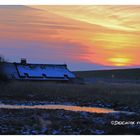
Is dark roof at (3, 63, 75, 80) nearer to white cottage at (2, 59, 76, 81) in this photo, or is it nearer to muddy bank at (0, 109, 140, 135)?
white cottage at (2, 59, 76, 81)

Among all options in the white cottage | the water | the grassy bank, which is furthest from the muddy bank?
the white cottage

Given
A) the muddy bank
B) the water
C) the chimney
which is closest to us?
the muddy bank

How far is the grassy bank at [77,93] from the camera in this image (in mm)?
22453

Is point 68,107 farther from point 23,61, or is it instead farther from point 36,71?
point 23,61

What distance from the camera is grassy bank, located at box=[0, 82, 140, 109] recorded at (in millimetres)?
22453

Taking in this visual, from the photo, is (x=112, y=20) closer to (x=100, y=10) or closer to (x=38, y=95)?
(x=100, y=10)

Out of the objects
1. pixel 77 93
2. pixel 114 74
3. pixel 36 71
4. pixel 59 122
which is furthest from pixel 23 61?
pixel 114 74

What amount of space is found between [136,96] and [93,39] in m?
1.31

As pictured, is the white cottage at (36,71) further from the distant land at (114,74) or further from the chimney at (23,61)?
the distant land at (114,74)

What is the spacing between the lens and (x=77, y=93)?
22.5 metres

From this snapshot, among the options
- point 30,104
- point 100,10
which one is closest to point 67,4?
point 100,10

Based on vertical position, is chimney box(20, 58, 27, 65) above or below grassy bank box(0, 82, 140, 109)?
above

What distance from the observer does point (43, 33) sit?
22.5 metres

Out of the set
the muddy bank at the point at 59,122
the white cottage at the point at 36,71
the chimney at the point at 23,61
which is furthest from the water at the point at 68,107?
the chimney at the point at 23,61
